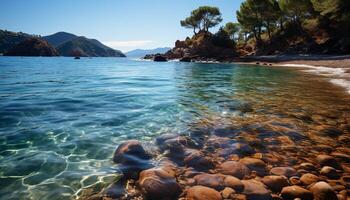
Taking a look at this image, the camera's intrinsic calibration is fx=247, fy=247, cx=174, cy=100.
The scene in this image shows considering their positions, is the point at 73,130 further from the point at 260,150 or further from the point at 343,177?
the point at 343,177

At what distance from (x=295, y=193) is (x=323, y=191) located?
468 millimetres

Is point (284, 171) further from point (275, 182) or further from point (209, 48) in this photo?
point (209, 48)

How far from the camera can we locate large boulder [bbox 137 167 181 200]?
4090 millimetres

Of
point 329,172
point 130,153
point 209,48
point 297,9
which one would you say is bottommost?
point 329,172

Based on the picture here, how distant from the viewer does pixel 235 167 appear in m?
5.07

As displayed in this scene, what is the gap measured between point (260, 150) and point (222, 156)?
106 centimetres

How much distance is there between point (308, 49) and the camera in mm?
54250

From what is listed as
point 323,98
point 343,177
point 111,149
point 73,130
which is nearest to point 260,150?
point 343,177

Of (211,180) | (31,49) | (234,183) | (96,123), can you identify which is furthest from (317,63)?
(31,49)

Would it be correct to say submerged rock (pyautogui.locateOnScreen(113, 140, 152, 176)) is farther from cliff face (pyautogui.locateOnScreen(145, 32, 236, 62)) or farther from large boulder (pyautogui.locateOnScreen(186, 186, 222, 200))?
cliff face (pyautogui.locateOnScreen(145, 32, 236, 62))

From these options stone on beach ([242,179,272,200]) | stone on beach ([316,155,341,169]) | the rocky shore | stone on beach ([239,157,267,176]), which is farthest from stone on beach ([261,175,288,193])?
stone on beach ([316,155,341,169])

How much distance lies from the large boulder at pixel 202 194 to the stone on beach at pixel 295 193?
111cm

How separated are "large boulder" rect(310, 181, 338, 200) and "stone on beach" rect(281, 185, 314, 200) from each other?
0.11 meters

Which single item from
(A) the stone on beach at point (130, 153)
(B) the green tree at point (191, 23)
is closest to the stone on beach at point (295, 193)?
(A) the stone on beach at point (130, 153)
